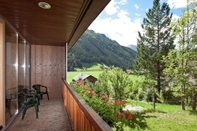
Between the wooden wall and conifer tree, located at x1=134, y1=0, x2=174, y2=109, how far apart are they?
421 inches

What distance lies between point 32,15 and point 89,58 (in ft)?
43.0

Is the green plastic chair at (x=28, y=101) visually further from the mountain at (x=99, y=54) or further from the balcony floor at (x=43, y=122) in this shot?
the mountain at (x=99, y=54)

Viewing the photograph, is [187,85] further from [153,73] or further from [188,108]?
[153,73]

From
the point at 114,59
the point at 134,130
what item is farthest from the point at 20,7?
the point at 114,59

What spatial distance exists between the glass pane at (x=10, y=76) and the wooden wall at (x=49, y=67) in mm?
2175

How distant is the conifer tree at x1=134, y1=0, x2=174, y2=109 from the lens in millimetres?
13570

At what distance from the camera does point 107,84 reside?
11.3m

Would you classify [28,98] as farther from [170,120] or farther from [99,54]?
[99,54]

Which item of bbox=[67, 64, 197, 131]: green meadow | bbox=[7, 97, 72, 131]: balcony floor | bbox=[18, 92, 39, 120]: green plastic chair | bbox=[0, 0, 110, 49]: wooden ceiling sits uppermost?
bbox=[0, 0, 110, 49]: wooden ceiling

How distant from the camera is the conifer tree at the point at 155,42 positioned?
13570 millimetres

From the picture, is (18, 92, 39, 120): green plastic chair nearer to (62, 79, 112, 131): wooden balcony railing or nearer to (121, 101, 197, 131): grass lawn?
(62, 79, 112, 131): wooden balcony railing

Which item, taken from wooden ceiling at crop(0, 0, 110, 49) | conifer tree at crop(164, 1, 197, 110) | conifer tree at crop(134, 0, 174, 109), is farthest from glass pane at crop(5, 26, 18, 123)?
conifer tree at crop(134, 0, 174, 109)

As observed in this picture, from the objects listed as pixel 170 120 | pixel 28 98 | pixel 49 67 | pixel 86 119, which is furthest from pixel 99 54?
pixel 86 119

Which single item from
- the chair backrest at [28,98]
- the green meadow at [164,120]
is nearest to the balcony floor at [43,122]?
the chair backrest at [28,98]
